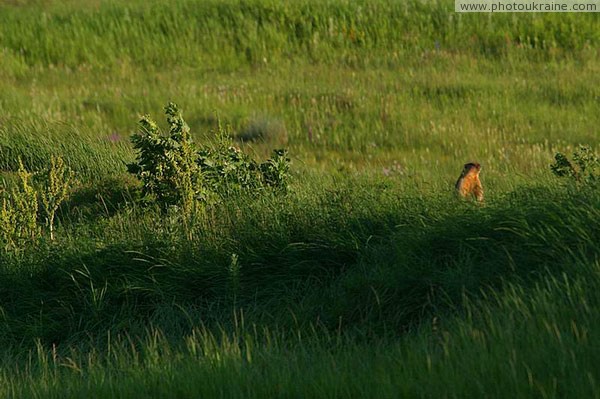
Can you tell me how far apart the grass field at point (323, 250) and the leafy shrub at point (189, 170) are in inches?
6.4

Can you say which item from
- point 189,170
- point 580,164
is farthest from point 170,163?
point 580,164

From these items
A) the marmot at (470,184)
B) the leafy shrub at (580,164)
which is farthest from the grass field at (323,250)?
the marmot at (470,184)

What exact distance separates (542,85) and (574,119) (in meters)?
1.57

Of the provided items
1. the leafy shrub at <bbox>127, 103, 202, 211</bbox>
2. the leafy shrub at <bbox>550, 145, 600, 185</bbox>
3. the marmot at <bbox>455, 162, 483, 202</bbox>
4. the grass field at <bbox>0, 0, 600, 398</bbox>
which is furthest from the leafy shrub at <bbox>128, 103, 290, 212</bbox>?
the leafy shrub at <bbox>550, 145, 600, 185</bbox>

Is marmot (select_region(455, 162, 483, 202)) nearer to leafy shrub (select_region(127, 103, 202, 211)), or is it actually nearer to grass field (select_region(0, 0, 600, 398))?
grass field (select_region(0, 0, 600, 398))

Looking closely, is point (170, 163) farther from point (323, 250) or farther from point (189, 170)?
point (323, 250)

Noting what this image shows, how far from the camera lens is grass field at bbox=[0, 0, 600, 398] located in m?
4.31

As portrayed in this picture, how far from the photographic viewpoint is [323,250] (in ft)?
20.9

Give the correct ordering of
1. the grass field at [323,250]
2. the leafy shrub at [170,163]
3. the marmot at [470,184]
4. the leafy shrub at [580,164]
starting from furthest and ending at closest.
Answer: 1. the leafy shrub at [170,163]
2. the marmot at [470,184]
3. the leafy shrub at [580,164]
4. the grass field at [323,250]

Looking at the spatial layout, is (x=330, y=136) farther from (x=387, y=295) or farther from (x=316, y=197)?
(x=387, y=295)

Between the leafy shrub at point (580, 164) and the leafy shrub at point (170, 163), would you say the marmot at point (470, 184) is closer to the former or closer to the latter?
the leafy shrub at point (580, 164)

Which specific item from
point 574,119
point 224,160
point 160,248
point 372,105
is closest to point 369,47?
point 372,105

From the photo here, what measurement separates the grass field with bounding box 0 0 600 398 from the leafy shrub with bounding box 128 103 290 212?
6.4 inches

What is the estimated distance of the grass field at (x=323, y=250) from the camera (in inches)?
170
